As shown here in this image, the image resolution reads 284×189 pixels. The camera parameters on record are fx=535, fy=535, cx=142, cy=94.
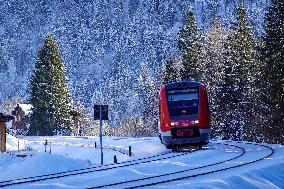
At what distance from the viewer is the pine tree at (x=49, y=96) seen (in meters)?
68.4

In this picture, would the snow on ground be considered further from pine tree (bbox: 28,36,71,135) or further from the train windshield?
pine tree (bbox: 28,36,71,135)

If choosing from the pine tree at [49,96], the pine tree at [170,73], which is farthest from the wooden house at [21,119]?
the pine tree at [170,73]

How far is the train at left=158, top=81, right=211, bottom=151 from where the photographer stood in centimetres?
2416

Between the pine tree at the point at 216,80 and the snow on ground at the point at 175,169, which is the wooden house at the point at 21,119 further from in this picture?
the snow on ground at the point at 175,169

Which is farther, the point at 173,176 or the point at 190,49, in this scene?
the point at 190,49

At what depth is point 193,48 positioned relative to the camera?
2613 inches

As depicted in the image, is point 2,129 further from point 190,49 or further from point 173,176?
point 173,176

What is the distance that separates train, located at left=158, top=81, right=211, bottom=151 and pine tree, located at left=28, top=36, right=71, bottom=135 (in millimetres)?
44809

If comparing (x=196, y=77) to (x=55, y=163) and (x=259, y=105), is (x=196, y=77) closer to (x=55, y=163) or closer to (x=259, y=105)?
(x=259, y=105)

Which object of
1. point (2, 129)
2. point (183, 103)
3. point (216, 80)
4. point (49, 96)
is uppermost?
point (216, 80)

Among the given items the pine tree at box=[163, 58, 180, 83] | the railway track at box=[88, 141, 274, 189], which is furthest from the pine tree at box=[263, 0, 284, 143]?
the railway track at box=[88, 141, 274, 189]

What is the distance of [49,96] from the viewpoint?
6881 centimetres

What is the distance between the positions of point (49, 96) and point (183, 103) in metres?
46.4

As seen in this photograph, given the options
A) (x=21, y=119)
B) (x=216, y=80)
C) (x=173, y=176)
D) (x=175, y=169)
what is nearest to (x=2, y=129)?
(x=175, y=169)
